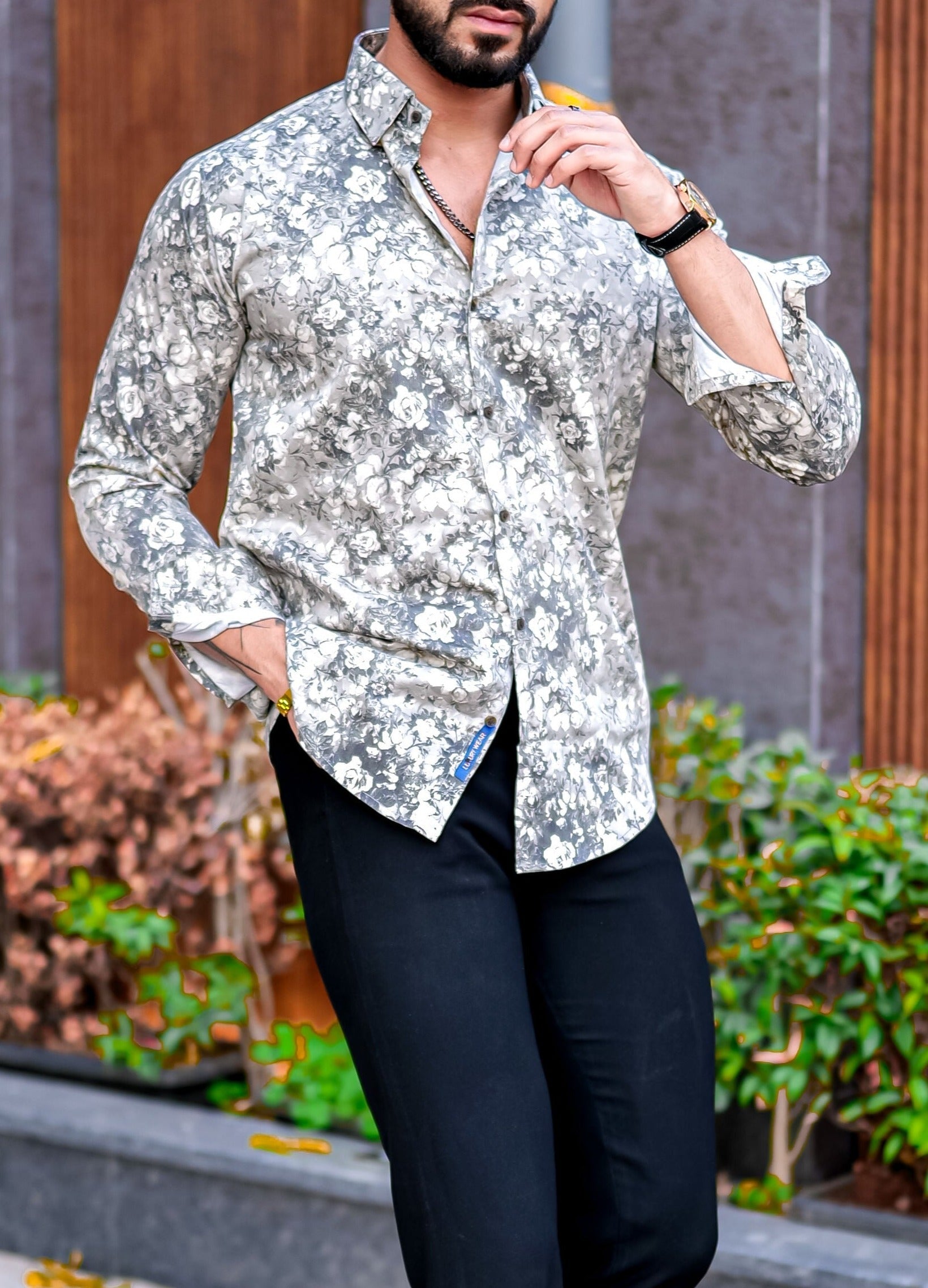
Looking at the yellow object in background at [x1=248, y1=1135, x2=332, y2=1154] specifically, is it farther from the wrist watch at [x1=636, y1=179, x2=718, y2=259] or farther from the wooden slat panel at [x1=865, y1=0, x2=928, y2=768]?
the wrist watch at [x1=636, y1=179, x2=718, y2=259]

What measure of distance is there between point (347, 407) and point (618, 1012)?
2.75 feet

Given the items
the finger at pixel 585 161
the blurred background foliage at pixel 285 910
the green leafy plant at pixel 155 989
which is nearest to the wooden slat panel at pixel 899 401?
the blurred background foliage at pixel 285 910

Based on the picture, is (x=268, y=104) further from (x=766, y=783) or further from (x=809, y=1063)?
(x=809, y=1063)

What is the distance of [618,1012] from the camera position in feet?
7.64

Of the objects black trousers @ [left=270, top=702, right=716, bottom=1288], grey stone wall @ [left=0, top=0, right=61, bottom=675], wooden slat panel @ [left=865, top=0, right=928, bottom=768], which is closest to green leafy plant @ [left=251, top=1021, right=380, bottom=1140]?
wooden slat panel @ [left=865, top=0, right=928, bottom=768]

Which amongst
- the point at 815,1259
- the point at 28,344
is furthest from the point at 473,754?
the point at 28,344

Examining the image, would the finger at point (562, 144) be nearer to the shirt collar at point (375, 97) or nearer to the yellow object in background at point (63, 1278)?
the shirt collar at point (375, 97)

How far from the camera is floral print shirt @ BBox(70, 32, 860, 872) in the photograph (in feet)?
7.34

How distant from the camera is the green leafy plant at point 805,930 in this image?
11.5ft

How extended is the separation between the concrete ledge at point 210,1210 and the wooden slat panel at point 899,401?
121 centimetres

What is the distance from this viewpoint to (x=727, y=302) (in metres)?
2.24

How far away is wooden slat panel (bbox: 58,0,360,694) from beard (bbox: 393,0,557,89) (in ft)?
9.27

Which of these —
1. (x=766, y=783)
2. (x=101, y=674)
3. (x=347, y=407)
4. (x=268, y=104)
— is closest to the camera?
(x=347, y=407)

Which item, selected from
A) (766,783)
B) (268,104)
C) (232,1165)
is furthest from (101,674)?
(766,783)
